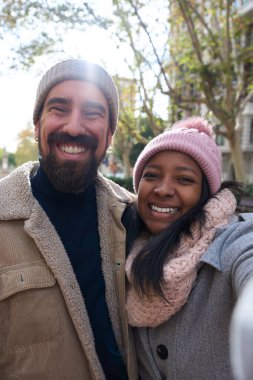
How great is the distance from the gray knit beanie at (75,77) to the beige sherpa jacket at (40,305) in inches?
21.7

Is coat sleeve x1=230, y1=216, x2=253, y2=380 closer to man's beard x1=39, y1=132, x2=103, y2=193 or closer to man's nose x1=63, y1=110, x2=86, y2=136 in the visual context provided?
man's beard x1=39, y1=132, x2=103, y2=193

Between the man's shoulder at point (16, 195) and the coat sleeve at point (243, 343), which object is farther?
the man's shoulder at point (16, 195)

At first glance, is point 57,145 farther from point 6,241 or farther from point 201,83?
point 201,83

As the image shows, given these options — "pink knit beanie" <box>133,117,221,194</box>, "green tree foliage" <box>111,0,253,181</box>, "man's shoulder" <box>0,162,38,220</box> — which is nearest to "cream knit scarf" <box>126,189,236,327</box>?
"pink knit beanie" <box>133,117,221,194</box>

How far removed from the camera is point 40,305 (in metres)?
1.65

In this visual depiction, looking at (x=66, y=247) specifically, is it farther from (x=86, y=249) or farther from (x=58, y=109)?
(x=58, y=109)

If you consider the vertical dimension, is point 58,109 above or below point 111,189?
above

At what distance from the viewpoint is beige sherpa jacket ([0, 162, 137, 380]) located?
5.32ft

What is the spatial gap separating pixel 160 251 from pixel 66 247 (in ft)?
1.55

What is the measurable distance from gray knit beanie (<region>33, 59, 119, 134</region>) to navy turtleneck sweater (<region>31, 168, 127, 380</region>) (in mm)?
430

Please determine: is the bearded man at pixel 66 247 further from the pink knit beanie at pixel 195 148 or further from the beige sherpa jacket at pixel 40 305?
the pink knit beanie at pixel 195 148

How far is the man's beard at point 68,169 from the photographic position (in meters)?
1.92

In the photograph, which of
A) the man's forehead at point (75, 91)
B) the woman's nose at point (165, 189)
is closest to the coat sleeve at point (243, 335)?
the woman's nose at point (165, 189)

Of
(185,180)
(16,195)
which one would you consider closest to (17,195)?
(16,195)
